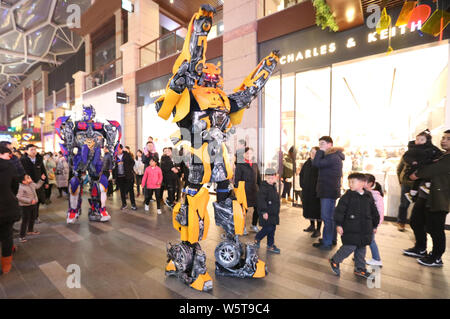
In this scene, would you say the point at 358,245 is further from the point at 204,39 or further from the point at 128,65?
the point at 128,65

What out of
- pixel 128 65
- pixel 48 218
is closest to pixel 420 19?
pixel 48 218

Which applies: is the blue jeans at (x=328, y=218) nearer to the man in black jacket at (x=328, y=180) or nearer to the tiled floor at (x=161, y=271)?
the man in black jacket at (x=328, y=180)

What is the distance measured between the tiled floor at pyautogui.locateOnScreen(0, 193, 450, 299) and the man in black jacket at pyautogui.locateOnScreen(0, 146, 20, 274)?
0.23 metres

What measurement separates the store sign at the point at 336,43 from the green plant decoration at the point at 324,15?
1.45 feet

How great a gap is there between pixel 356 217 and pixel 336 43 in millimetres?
4521

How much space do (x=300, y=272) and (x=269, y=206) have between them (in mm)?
892

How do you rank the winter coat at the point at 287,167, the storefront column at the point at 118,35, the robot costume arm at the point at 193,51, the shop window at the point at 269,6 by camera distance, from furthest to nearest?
the storefront column at the point at 118,35 < the shop window at the point at 269,6 < the winter coat at the point at 287,167 < the robot costume arm at the point at 193,51

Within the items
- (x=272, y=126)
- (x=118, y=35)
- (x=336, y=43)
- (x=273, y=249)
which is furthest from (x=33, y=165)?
A: (x=118, y=35)

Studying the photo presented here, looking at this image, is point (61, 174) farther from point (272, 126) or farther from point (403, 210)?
point (403, 210)

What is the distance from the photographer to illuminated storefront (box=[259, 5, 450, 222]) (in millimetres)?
4598

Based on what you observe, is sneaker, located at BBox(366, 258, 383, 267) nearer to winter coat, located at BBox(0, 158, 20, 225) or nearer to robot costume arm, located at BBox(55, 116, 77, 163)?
winter coat, located at BBox(0, 158, 20, 225)

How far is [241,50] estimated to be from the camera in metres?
6.62

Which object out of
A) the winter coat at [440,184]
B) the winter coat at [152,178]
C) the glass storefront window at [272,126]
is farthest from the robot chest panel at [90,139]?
the winter coat at [440,184]

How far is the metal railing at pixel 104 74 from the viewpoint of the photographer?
39.1 ft
